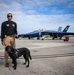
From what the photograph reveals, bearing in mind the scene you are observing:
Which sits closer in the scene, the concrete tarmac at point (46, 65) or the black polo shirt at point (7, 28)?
the concrete tarmac at point (46, 65)

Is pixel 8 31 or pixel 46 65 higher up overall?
pixel 8 31

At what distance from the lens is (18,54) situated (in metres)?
6.50

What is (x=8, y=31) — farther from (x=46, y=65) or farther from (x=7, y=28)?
(x=46, y=65)

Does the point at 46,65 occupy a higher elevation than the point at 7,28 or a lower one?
lower

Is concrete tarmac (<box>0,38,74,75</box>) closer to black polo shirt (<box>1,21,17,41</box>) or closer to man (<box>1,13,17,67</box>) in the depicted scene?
man (<box>1,13,17,67</box>)

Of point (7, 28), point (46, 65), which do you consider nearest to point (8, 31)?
point (7, 28)

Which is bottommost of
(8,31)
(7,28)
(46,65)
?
(46,65)

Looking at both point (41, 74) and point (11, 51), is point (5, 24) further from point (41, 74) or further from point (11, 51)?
point (41, 74)

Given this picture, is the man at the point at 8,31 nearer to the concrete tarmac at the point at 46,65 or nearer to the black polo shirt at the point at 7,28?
the black polo shirt at the point at 7,28

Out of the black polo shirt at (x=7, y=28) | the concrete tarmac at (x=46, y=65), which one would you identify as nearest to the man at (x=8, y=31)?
the black polo shirt at (x=7, y=28)

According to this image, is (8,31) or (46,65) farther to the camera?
(46,65)

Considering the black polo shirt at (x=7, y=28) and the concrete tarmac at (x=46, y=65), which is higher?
the black polo shirt at (x=7, y=28)

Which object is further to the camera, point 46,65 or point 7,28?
point 46,65

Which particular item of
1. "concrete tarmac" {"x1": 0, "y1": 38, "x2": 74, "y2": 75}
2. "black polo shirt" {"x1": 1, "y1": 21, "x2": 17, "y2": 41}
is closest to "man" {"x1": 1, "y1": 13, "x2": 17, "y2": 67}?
"black polo shirt" {"x1": 1, "y1": 21, "x2": 17, "y2": 41}
